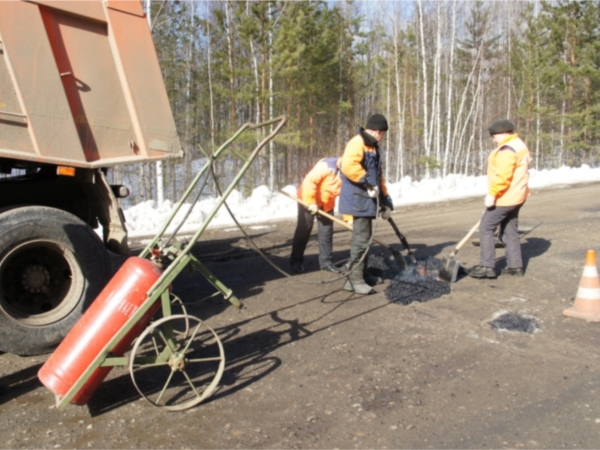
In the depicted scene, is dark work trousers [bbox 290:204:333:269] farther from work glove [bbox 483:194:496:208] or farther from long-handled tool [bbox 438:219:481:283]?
work glove [bbox 483:194:496:208]

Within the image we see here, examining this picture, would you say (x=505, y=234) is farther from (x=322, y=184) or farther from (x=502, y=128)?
(x=322, y=184)

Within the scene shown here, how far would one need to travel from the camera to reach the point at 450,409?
3422mm

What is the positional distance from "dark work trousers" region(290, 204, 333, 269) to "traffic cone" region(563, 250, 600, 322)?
9.48 feet

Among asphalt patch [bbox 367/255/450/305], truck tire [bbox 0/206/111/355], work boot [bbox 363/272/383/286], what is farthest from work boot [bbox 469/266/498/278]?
truck tire [bbox 0/206/111/355]

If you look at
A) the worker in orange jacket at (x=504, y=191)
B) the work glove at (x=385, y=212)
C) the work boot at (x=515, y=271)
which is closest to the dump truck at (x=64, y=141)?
the work glove at (x=385, y=212)

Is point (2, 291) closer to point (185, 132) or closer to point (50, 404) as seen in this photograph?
point (50, 404)

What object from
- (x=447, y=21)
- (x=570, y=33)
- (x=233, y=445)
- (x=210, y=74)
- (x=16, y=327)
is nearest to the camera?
(x=233, y=445)

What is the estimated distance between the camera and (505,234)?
21.4ft

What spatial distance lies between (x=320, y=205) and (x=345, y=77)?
2581 cm

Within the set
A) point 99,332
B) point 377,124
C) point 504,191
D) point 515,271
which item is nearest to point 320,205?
point 377,124

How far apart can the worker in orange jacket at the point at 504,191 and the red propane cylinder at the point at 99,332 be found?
415cm

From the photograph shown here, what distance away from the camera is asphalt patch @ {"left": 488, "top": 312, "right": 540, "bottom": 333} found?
4738 mm

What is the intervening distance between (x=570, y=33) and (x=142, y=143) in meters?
30.5

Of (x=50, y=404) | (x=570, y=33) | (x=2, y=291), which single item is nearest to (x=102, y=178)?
(x=2, y=291)
